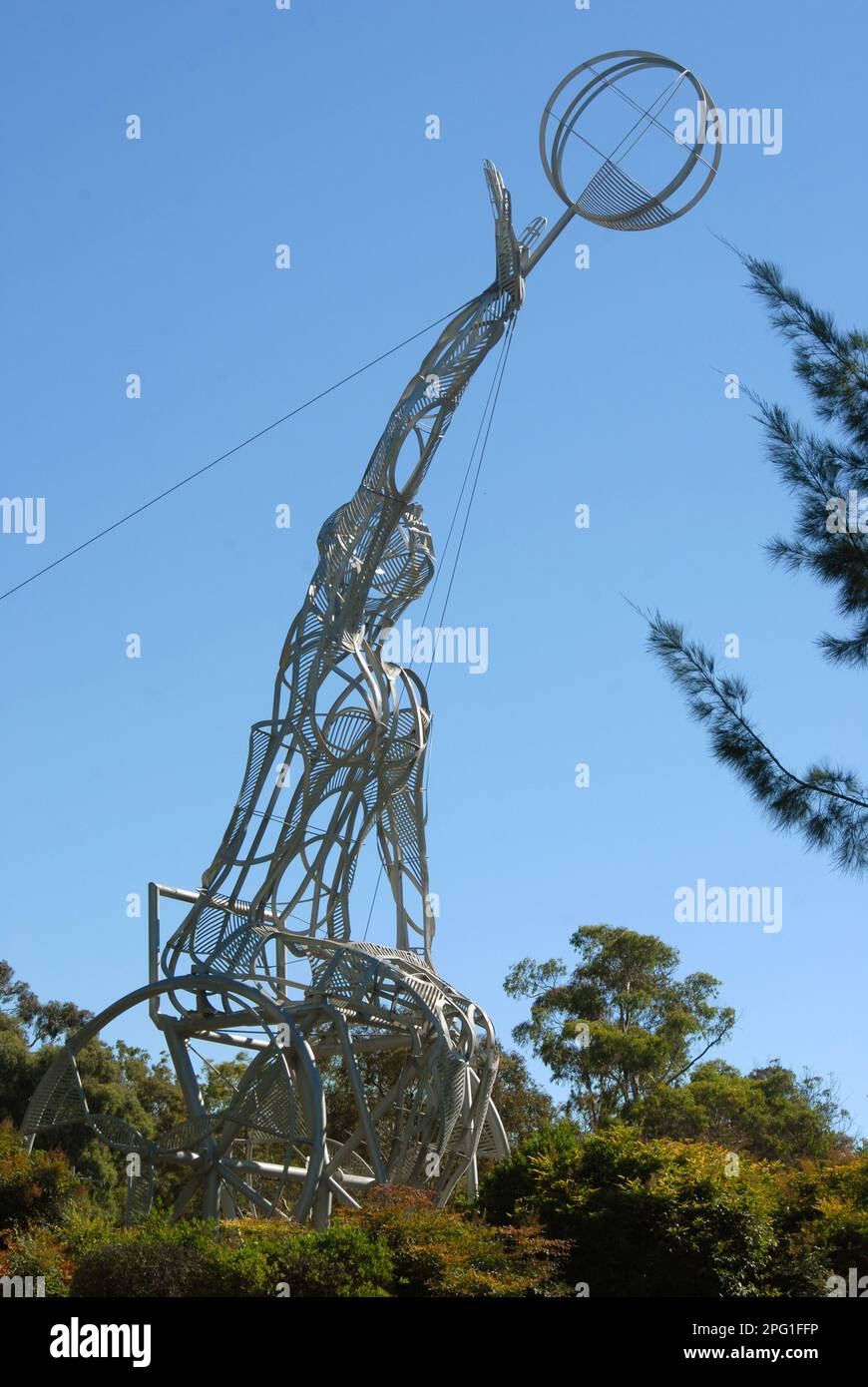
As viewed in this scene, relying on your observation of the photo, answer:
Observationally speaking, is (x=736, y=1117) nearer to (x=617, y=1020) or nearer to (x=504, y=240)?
(x=617, y=1020)

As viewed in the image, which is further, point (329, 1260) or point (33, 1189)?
point (33, 1189)

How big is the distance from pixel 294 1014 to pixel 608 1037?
711 inches

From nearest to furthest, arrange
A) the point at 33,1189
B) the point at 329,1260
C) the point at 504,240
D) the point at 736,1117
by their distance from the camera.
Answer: the point at 329,1260 < the point at 33,1189 < the point at 504,240 < the point at 736,1117

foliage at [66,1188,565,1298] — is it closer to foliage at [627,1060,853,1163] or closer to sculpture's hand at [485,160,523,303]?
sculpture's hand at [485,160,523,303]

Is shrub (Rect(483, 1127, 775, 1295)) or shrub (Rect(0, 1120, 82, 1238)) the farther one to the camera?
shrub (Rect(0, 1120, 82, 1238))

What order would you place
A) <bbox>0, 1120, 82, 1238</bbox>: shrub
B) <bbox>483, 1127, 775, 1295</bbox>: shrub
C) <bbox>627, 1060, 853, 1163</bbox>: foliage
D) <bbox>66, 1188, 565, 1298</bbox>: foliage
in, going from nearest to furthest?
<bbox>66, 1188, 565, 1298</bbox>: foliage → <bbox>483, 1127, 775, 1295</bbox>: shrub → <bbox>0, 1120, 82, 1238</bbox>: shrub → <bbox>627, 1060, 853, 1163</bbox>: foliage

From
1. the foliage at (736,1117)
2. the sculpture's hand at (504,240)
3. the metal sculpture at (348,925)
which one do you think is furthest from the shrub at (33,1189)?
the foliage at (736,1117)

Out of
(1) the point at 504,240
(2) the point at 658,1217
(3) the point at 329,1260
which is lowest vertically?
(3) the point at 329,1260

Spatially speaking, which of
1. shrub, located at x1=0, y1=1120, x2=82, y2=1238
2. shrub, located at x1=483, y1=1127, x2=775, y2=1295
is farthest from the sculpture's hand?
shrub, located at x1=0, y1=1120, x2=82, y2=1238

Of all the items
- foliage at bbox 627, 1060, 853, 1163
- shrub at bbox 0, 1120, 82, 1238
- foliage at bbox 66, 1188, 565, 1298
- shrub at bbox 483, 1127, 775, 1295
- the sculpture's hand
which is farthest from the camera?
foliage at bbox 627, 1060, 853, 1163

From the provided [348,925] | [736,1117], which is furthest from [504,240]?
[736,1117]

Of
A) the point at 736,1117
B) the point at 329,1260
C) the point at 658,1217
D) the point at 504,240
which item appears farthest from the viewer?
the point at 736,1117

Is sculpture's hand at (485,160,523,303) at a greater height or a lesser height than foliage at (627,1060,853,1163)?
greater
